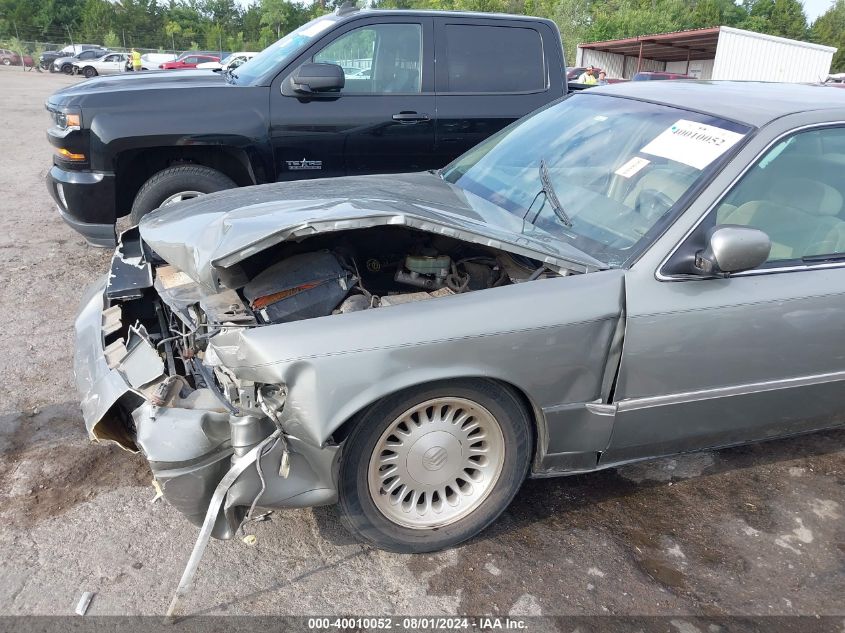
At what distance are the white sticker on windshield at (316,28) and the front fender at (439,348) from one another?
12.2 ft

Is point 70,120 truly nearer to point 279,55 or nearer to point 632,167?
point 279,55

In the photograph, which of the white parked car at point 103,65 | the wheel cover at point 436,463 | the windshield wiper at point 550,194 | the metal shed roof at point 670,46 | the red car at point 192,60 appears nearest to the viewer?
the wheel cover at point 436,463

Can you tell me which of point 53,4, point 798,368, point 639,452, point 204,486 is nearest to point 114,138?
point 204,486

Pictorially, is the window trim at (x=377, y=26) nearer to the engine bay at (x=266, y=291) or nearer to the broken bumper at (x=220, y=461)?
the engine bay at (x=266, y=291)

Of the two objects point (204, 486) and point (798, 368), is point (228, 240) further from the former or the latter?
point (798, 368)

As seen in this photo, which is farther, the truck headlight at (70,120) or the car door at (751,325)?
the truck headlight at (70,120)

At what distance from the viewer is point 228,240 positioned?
7.84ft

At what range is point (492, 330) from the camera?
234 cm

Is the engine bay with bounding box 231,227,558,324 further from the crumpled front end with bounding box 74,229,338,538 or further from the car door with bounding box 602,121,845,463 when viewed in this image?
the car door with bounding box 602,121,845,463

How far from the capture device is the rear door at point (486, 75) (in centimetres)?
546

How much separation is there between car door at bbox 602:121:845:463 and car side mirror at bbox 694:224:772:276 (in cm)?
10

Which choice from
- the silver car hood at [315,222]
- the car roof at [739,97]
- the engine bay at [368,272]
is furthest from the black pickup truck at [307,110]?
the engine bay at [368,272]

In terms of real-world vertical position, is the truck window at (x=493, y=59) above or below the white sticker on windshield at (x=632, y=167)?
above

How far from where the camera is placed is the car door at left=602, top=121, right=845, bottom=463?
2.53 m
